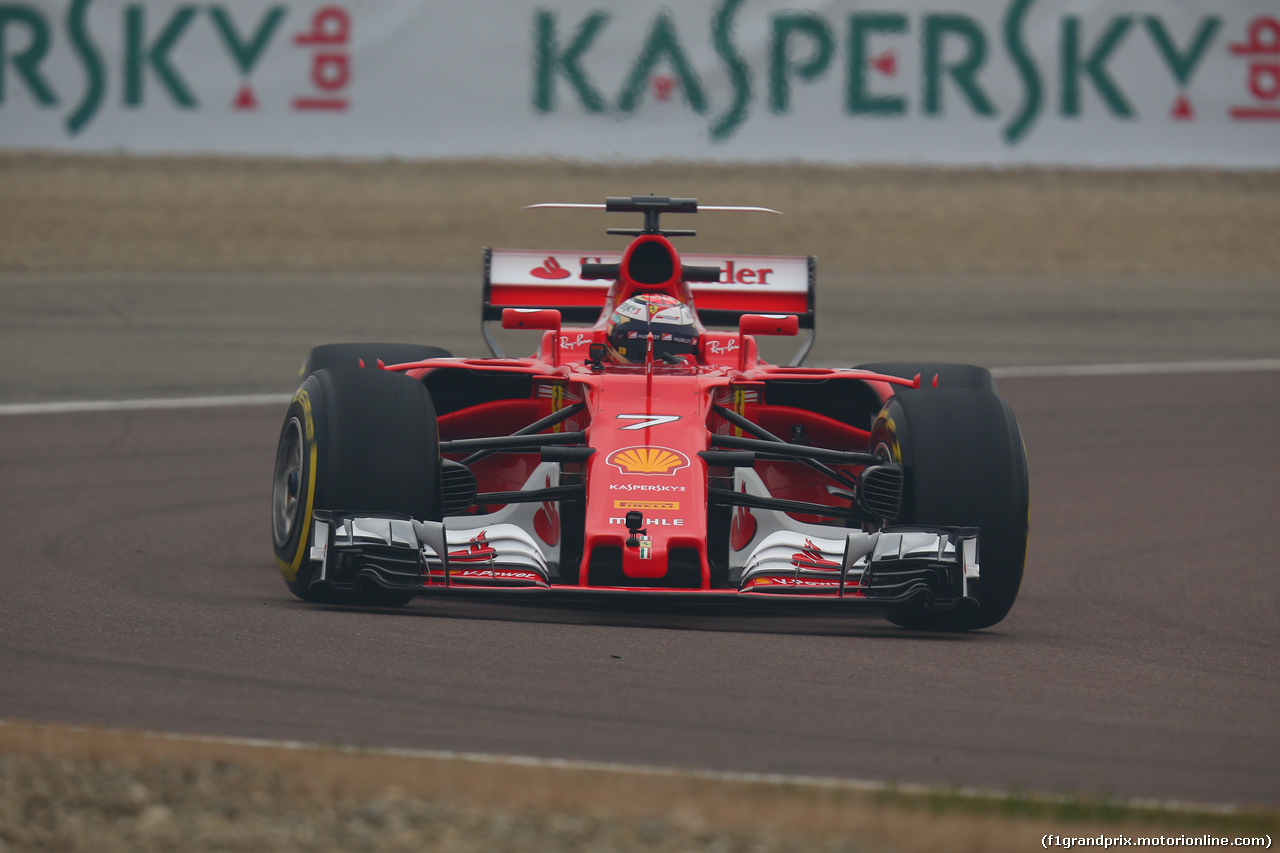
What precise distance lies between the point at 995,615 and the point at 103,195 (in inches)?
690

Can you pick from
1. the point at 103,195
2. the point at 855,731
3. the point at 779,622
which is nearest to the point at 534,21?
the point at 103,195

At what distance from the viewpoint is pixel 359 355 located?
8.89 m

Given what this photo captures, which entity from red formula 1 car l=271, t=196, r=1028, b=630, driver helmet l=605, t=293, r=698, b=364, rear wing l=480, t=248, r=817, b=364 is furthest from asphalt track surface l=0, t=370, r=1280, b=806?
rear wing l=480, t=248, r=817, b=364

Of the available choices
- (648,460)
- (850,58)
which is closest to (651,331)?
(648,460)

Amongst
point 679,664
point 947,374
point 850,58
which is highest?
point 850,58

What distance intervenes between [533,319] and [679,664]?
2.94 meters

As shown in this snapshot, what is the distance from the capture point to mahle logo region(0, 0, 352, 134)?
21.1 m

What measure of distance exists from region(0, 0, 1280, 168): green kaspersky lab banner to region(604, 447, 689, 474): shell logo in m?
14.7

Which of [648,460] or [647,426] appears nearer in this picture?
[648,460]

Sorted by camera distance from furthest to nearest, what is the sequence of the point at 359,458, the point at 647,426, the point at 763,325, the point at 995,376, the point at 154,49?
the point at 154,49
the point at 995,376
the point at 763,325
the point at 647,426
the point at 359,458

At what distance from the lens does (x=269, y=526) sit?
949 centimetres

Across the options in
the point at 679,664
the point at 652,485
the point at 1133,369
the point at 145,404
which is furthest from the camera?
the point at 1133,369

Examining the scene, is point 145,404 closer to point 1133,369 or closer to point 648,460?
point 648,460

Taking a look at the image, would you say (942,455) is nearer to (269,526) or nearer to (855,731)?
(855,731)
